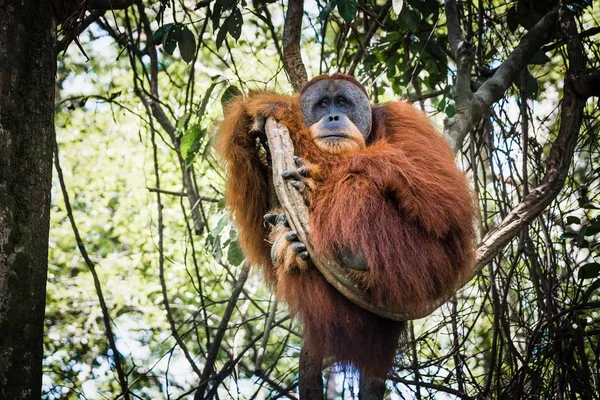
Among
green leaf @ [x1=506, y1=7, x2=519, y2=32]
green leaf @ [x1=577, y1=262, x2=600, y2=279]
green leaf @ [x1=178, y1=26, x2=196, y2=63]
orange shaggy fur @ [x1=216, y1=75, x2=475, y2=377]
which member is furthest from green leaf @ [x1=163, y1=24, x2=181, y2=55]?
green leaf @ [x1=577, y1=262, x2=600, y2=279]

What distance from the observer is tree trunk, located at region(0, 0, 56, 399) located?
217 cm

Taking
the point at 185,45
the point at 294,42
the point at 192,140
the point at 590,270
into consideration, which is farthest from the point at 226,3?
the point at 590,270

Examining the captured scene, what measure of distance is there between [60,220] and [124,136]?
49.4 inches

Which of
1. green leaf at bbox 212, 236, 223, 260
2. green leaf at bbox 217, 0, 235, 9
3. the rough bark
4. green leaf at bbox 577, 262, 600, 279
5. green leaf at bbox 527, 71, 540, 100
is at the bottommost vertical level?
the rough bark

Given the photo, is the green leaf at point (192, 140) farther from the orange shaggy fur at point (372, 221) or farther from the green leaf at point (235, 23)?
the orange shaggy fur at point (372, 221)

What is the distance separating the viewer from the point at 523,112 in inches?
160

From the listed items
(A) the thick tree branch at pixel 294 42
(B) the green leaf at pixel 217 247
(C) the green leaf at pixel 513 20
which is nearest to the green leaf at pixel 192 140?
(B) the green leaf at pixel 217 247

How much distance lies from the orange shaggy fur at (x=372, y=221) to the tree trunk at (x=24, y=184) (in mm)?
1008

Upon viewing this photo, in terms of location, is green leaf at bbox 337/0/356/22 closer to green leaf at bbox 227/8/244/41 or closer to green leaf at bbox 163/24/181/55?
green leaf at bbox 227/8/244/41

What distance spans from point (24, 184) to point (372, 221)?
1.39 meters

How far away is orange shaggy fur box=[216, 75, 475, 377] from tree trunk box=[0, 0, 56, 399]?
3.31 ft

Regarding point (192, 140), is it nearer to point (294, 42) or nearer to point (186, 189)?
point (294, 42)

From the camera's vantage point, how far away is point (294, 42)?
3793 millimetres

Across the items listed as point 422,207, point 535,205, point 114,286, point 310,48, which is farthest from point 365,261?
point 114,286
